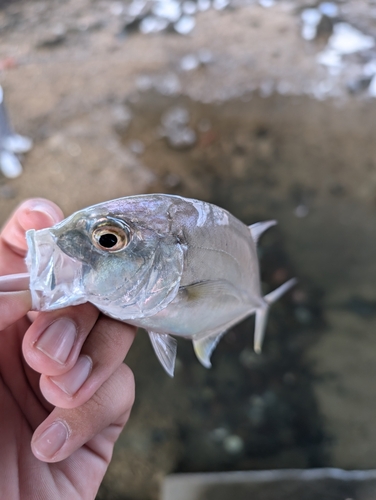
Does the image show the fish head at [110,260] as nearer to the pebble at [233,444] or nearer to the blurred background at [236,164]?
the blurred background at [236,164]

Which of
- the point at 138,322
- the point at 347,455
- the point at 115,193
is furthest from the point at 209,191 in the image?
the point at 138,322

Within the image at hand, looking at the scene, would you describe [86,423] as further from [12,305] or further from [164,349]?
[12,305]

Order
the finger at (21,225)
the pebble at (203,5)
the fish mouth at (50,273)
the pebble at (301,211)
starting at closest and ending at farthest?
the fish mouth at (50,273), the finger at (21,225), the pebble at (301,211), the pebble at (203,5)

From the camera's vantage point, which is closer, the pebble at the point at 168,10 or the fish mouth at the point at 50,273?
the fish mouth at the point at 50,273

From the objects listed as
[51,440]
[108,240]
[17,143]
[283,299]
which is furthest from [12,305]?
[17,143]

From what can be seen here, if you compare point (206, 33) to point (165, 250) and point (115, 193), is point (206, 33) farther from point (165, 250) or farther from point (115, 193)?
point (165, 250)

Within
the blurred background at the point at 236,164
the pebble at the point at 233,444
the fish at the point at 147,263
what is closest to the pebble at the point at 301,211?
the blurred background at the point at 236,164
